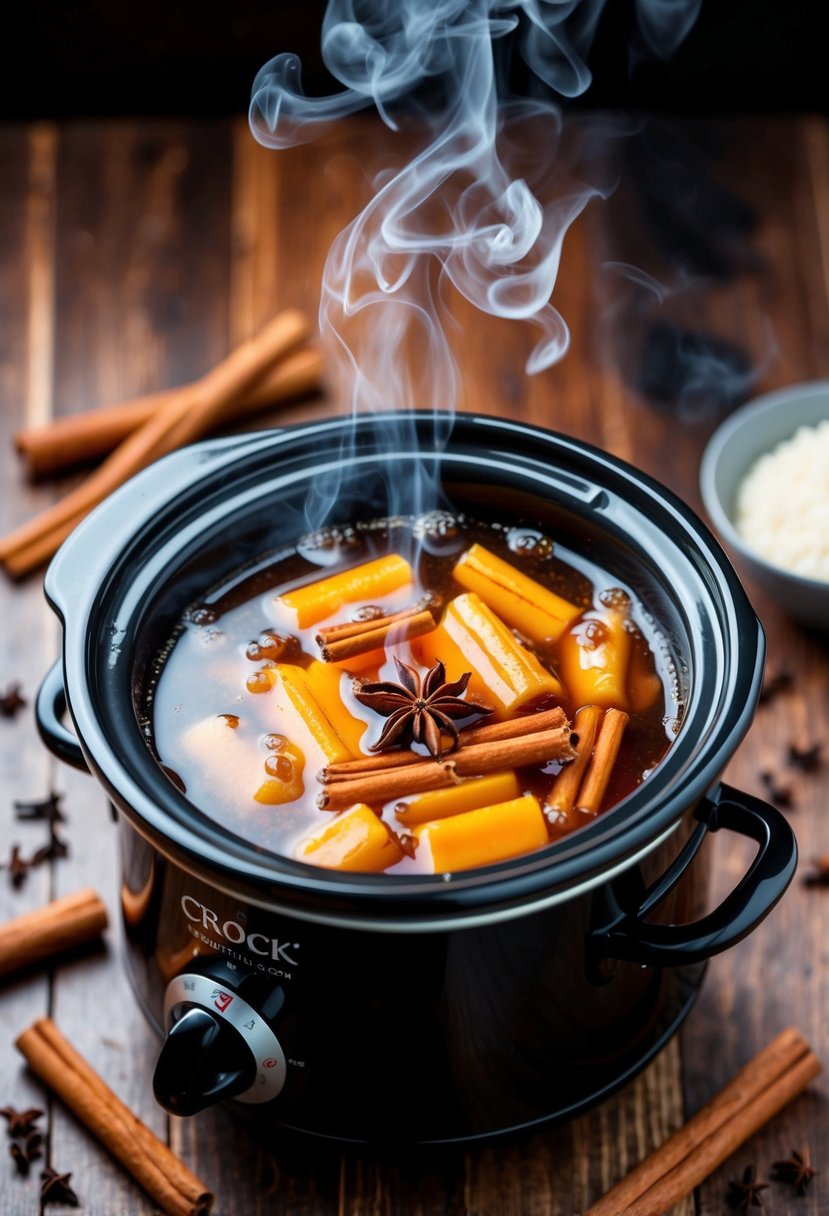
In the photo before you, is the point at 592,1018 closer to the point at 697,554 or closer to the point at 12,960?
the point at 697,554

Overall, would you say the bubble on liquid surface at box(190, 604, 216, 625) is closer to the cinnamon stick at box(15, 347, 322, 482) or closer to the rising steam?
the rising steam

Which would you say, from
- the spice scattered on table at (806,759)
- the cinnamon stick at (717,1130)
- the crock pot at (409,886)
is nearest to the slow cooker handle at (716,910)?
the crock pot at (409,886)

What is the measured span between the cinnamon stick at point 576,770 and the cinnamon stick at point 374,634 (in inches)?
8.5

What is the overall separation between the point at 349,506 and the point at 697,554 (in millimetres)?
452

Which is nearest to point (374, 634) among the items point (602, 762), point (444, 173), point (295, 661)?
point (295, 661)

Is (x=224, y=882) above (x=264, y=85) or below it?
below

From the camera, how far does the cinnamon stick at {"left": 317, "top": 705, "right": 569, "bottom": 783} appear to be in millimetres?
1426

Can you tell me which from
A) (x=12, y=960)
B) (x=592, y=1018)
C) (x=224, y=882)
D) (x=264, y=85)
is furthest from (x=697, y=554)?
(x=264, y=85)

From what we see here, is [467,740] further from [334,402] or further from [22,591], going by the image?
[334,402]

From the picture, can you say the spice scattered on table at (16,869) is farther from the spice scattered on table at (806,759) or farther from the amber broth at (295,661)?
the spice scattered on table at (806,759)

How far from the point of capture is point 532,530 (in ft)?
5.63

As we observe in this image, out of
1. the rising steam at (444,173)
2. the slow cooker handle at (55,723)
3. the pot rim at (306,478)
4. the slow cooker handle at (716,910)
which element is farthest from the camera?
the rising steam at (444,173)

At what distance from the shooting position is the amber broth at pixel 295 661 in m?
1.42

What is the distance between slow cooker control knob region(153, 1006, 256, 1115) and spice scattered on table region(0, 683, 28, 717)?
0.81 m
